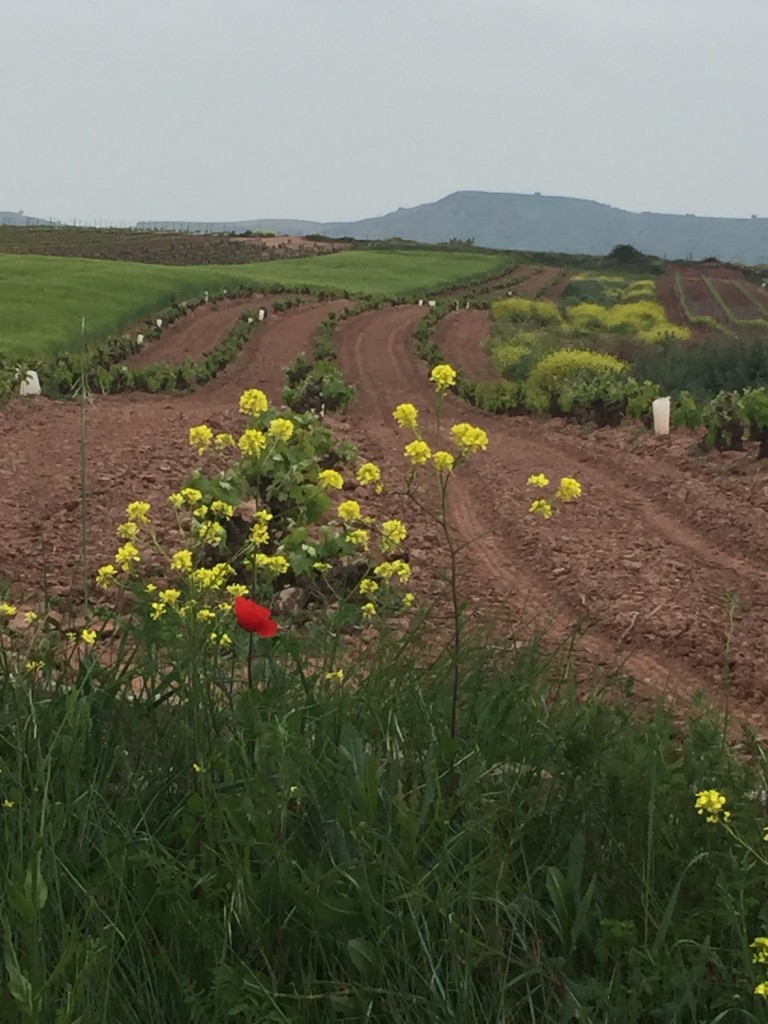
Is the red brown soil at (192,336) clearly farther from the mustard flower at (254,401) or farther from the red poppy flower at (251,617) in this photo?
the red poppy flower at (251,617)

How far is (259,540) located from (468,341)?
2814cm

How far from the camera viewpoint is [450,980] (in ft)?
6.49

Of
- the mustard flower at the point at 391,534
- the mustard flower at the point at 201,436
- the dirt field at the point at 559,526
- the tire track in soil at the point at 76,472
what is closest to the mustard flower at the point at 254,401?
the mustard flower at the point at 201,436

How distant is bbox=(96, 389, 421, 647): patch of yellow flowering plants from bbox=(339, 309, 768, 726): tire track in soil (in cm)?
80

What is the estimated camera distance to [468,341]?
3070cm

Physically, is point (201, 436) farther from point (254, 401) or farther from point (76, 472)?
point (76, 472)

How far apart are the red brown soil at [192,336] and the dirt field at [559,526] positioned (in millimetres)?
9302

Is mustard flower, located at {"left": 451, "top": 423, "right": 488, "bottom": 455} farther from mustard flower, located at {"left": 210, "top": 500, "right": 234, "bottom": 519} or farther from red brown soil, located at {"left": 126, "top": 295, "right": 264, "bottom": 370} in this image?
red brown soil, located at {"left": 126, "top": 295, "right": 264, "bottom": 370}

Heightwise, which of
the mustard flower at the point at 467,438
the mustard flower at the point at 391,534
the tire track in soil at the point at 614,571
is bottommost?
the tire track in soil at the point at 614,571

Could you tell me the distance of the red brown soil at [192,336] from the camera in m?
25.0

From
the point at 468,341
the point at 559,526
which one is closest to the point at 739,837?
the point at 559,526

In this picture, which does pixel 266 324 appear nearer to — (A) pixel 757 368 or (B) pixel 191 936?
(A) pixel 757 368

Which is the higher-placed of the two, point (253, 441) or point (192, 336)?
point (253, 441)

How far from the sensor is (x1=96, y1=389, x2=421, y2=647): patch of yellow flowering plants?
3092mm
